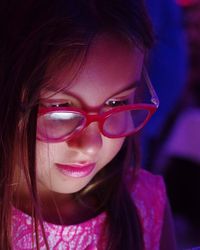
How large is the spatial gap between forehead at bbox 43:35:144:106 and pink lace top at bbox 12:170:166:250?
0.32m

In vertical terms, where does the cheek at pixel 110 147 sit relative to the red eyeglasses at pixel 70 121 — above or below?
below

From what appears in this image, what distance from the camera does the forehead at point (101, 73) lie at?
88 centimetres

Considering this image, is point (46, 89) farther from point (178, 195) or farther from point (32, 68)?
point (178, 195)

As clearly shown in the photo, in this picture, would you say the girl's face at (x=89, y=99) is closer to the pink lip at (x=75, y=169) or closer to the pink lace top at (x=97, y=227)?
the pink lip at (x=75, y=169)

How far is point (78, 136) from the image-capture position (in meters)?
0.93

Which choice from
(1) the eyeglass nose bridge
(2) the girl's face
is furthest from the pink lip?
(1) the eyeglass nose bridge

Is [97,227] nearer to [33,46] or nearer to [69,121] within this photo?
[69,121]

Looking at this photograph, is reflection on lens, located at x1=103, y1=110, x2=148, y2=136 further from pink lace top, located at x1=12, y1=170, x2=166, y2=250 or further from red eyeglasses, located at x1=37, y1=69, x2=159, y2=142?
pink lace top, located at x1=12, y1=170, x2=166, y2=250

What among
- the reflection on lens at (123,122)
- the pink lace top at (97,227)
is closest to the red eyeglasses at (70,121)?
the reflection on lens at (123,122)

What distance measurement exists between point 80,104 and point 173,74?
54.5 inches

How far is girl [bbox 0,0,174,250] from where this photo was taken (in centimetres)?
86

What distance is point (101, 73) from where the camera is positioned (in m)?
0.89

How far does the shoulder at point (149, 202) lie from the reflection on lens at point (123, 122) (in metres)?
0.24

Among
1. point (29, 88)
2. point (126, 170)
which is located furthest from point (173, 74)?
point (29, 88)
